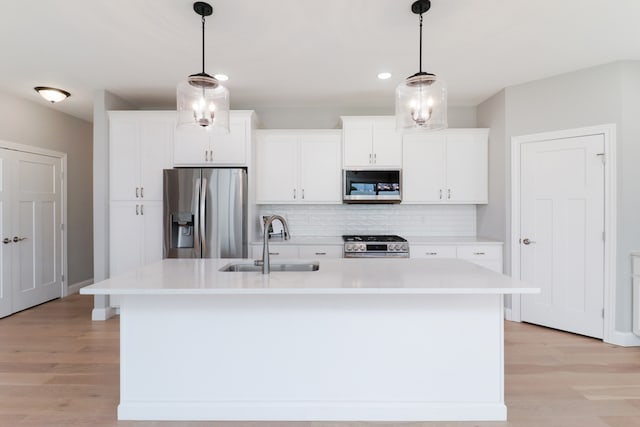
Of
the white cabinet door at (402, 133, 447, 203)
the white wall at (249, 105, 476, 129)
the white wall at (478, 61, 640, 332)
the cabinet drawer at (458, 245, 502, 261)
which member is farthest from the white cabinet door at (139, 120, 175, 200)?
the white wall at (478, 61, 640, 332)

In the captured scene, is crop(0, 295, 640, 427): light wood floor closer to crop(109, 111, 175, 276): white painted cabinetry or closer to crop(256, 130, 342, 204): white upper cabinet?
crop(109, 111, 175, 276): white painted cabinetry

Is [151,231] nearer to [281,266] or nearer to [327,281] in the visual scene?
[281,266]

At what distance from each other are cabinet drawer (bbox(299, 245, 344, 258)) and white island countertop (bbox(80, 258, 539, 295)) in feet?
4.99

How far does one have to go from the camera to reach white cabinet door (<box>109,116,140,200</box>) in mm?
3982

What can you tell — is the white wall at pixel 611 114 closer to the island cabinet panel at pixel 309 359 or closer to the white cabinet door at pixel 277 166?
the island cabinet panel at pixel 309 359

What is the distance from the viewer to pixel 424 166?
4324 mm

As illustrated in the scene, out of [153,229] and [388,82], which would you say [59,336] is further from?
[388,82]

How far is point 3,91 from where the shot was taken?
13.2 feet

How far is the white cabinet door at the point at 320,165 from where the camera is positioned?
435 cm

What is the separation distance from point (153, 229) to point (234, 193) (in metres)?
1.05

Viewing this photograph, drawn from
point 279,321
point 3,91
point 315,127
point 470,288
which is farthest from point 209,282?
point 3,91

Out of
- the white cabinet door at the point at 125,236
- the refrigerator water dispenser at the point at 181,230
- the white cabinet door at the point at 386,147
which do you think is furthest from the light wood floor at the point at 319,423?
the white cabinet door at the point at 386,147

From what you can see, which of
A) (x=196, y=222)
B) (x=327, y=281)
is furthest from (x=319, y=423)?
(x=196, y=222)

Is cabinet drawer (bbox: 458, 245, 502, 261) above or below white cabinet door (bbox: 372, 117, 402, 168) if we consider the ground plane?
below
